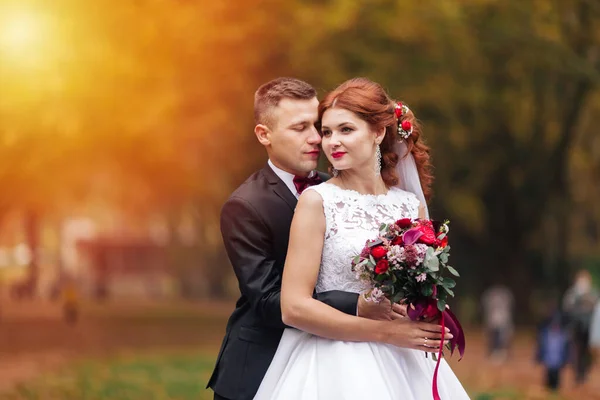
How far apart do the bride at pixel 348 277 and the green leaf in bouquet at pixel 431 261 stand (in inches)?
14.6

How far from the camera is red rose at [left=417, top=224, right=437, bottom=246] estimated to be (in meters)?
4.64

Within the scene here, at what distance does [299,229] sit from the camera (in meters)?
4.91

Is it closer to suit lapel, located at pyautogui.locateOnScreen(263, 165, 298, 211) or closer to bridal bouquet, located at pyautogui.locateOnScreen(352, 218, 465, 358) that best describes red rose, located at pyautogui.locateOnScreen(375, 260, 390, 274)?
bridal bouquet, located at pyautogui.locateOnScreen(352, 218, 465, 358)

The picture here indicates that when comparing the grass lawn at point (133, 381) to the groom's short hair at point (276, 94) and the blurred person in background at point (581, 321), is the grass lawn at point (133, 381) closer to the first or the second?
the blurred person in background at point (581, 321)

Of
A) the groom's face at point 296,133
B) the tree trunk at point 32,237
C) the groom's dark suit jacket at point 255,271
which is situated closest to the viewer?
the groom's dark suit jacket at point 255,271

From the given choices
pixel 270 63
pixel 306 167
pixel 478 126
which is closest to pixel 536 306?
pixel 478 126

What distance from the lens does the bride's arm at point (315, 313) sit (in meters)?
4.83

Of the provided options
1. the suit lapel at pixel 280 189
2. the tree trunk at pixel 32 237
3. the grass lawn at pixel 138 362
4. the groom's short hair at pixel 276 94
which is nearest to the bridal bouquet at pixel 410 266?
the suit lapel at pixel 280 189

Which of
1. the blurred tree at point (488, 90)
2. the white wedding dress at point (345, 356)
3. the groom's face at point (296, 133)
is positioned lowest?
the white wedding dress at point (345, 356)

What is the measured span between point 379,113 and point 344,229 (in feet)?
1.78

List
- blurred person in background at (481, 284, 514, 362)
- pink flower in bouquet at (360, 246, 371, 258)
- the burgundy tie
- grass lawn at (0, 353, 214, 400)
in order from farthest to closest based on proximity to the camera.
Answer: blurred person in background at (481, 284, 514, 362)
grass lawn at (0, 353, 214, 400)
the burgundy tie
pink flower in bouquet at (360, 246, 371, 258)

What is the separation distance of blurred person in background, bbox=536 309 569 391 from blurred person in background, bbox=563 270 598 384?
44cm

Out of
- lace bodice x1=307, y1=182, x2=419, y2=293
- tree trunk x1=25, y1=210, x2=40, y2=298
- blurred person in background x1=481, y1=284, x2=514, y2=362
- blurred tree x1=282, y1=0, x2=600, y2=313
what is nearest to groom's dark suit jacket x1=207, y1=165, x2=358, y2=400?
lace bodice x1=307, y1=182, x2=419, y2=293

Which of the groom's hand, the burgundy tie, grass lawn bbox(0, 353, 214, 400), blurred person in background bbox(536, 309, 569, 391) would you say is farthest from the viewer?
blurred person in background bbox(536, 309, 569, 391)
